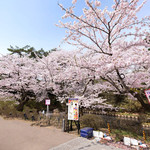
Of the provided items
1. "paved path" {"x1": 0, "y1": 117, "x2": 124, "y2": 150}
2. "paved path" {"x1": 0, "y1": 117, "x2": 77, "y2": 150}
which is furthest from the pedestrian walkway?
"paved path" {"x1": 0, "y1": 117, "x2": 77, "y2": 150}

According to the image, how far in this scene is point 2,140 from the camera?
566 centimetres

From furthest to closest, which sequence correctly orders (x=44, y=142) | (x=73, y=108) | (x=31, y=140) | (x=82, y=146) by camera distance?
(x=73, y=108) → (x=31, y=140) → (x=44, y=142) → (x=82, y=146)

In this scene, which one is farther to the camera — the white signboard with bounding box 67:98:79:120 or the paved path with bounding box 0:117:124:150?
the white signboard with bounding box 67:98:79:120

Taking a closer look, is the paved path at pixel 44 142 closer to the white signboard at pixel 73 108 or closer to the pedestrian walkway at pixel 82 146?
the pedestrian walkway at pixel 82 146

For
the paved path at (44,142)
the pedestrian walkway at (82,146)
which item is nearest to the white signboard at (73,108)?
the paved path at (44,142)

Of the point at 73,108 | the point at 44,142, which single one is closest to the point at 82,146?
the point at 44,142

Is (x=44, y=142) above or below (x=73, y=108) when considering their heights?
below

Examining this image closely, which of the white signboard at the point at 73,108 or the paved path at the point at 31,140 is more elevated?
the white signboard at the point at 73,108

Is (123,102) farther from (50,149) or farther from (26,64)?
(26,64)

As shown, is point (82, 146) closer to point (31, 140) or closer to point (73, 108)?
point (73, 108)

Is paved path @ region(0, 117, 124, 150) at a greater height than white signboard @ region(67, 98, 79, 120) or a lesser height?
lesser

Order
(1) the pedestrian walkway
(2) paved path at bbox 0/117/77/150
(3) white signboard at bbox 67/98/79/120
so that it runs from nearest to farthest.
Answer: (1) the pedestrian walkway
(2) paved path at bbox 0/117/77/150
(3) white signboard at bbox 67/98/79/120

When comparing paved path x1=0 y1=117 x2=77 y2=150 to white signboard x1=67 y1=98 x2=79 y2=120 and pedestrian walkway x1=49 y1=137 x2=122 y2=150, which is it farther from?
white signboard x1=67 y1=98 x2=79 y2=120

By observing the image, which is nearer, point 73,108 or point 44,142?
point 44,142
